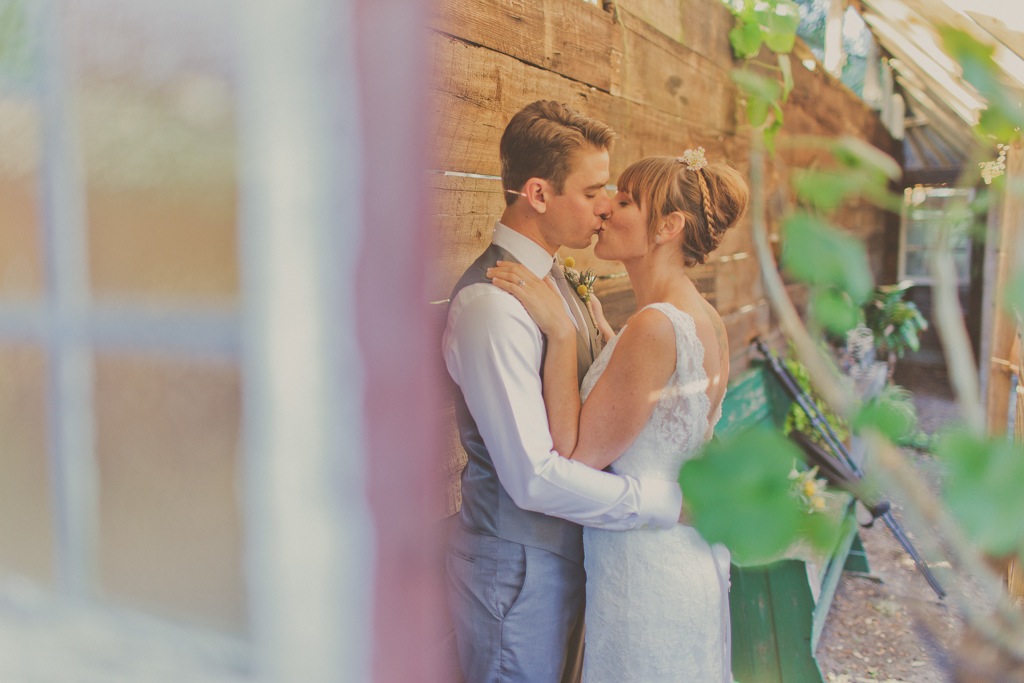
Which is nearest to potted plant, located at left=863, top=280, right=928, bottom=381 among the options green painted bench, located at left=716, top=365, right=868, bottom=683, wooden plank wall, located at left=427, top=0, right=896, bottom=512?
wooden plank wall, located at left=427, top=0, right=896, bottom=512

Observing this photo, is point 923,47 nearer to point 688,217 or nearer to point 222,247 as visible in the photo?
point 688,217

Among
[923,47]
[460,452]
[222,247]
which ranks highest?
[923,47]

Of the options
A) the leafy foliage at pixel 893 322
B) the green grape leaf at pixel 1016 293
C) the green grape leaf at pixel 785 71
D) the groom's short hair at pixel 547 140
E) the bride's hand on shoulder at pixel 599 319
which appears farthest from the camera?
the leafy foliage at pixel 893 322

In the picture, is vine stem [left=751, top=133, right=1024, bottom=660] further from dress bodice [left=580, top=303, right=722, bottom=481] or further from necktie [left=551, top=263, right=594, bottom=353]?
necktie [left=551, top=263, right=594, bottom=353]

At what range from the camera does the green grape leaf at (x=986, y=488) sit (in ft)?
1.84

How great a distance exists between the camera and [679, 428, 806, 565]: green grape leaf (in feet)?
2.07

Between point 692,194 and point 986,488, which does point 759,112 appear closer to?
point 692,194

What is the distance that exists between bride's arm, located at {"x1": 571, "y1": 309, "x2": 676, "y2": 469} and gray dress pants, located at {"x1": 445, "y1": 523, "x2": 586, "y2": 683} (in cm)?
30

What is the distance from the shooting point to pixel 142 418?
0.79 metres

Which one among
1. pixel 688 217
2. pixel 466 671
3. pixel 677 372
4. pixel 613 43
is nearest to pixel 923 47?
pixel 613 43

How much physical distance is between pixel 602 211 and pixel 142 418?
5.14ft

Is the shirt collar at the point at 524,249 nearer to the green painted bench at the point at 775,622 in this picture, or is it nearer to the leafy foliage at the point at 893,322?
the green painted bench at the point at 775,622

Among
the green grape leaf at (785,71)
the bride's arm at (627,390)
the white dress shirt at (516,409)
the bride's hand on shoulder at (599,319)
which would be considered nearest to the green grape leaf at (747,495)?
the white dress shirt at (516,409)

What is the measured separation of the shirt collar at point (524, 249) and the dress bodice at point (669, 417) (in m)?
0.28
